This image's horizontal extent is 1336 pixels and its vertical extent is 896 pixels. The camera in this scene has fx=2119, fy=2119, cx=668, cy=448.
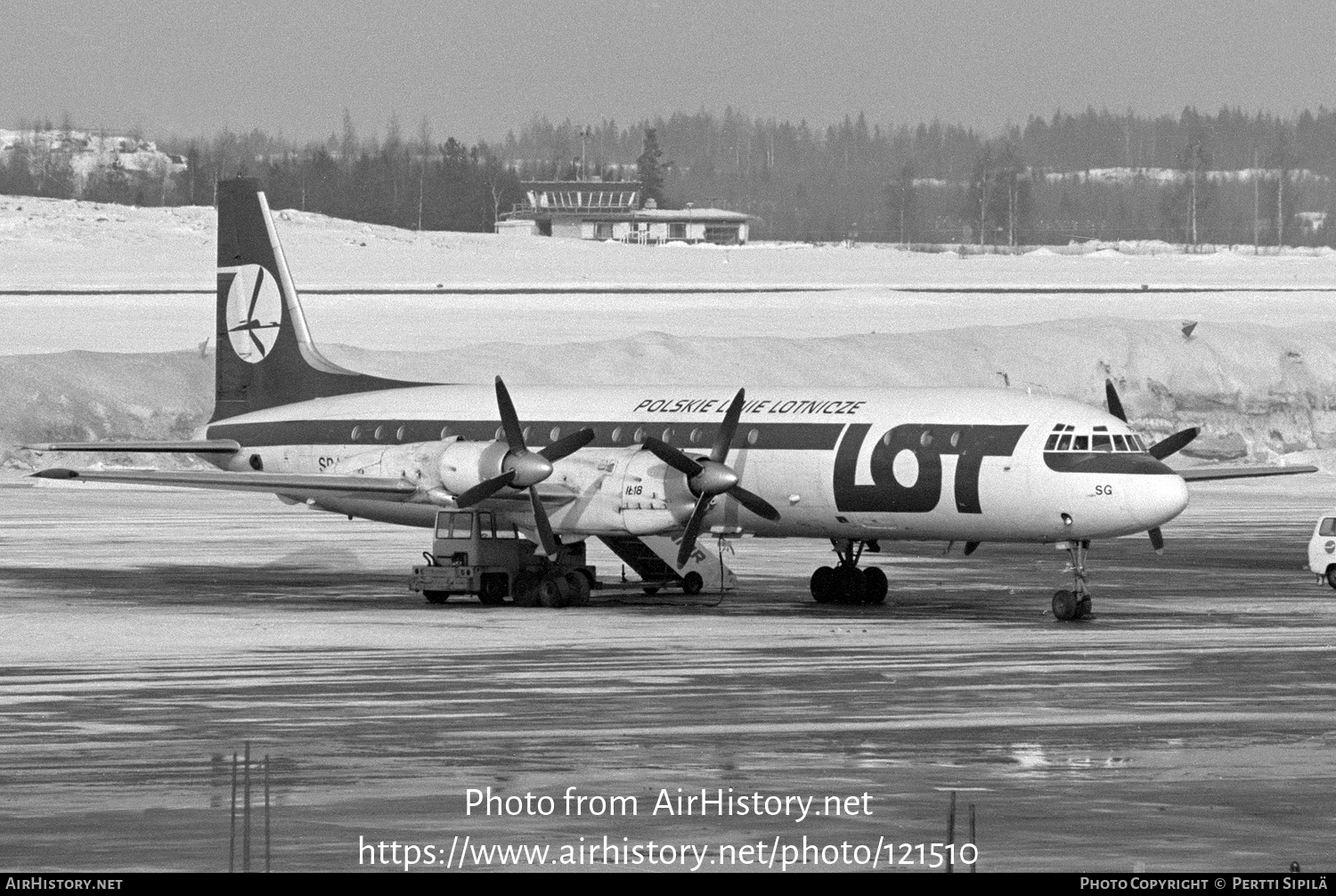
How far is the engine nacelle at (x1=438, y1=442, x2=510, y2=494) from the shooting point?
36.2 meters

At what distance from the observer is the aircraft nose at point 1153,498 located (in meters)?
32.8

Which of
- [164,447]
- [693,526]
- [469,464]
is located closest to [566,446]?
[469,464]

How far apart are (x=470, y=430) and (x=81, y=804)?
73.5 feet

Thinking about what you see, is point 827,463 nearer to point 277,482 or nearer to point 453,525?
point 453,525

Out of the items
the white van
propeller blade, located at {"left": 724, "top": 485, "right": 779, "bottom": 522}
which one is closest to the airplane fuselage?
propeller blade, located at {"left": 724, "top": 485, "right": 779, "bottom": 522}

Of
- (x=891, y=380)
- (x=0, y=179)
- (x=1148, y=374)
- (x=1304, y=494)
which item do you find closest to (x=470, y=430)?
(x=1304, y=494)

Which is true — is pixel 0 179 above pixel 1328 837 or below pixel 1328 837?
above

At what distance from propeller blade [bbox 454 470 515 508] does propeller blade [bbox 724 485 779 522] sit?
12.2ft

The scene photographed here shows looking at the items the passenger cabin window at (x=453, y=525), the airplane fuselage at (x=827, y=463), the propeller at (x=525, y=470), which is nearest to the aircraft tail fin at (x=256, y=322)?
the airplane fuselage at (x=827, y=463)

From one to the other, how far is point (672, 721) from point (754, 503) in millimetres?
13751

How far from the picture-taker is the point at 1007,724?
866 inches

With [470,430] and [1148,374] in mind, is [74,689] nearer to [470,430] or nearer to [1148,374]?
[470,430]

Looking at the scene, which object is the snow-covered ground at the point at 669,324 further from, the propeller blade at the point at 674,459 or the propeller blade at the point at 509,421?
the propeller blade at the point at 674,459

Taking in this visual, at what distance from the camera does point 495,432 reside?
1533 inches
